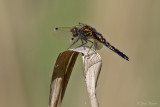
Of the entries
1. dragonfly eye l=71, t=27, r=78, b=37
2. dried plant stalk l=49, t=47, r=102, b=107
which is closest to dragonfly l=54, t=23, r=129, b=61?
dragonfly eye l=71, t=27, r=78, b=37

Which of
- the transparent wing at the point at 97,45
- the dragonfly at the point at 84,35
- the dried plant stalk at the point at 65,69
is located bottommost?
the dried plant stalk at the point at 65,69

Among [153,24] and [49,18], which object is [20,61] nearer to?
[49,18]

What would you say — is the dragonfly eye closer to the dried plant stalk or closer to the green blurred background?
the green blurred background

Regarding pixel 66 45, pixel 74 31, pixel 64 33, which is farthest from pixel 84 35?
pixel 66 45

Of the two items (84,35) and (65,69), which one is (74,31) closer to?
(84,35)

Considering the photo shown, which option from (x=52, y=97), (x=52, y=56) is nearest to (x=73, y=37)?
(x=52, y=56)

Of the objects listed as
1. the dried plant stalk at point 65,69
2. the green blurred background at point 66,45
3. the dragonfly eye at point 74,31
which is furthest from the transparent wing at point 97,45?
the dried plant stalk at point 65,69

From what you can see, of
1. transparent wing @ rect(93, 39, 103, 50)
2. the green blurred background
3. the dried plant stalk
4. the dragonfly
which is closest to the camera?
the dried plant stalk

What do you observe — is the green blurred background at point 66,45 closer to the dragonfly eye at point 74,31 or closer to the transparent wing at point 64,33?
the transparent wing at point 64,33
